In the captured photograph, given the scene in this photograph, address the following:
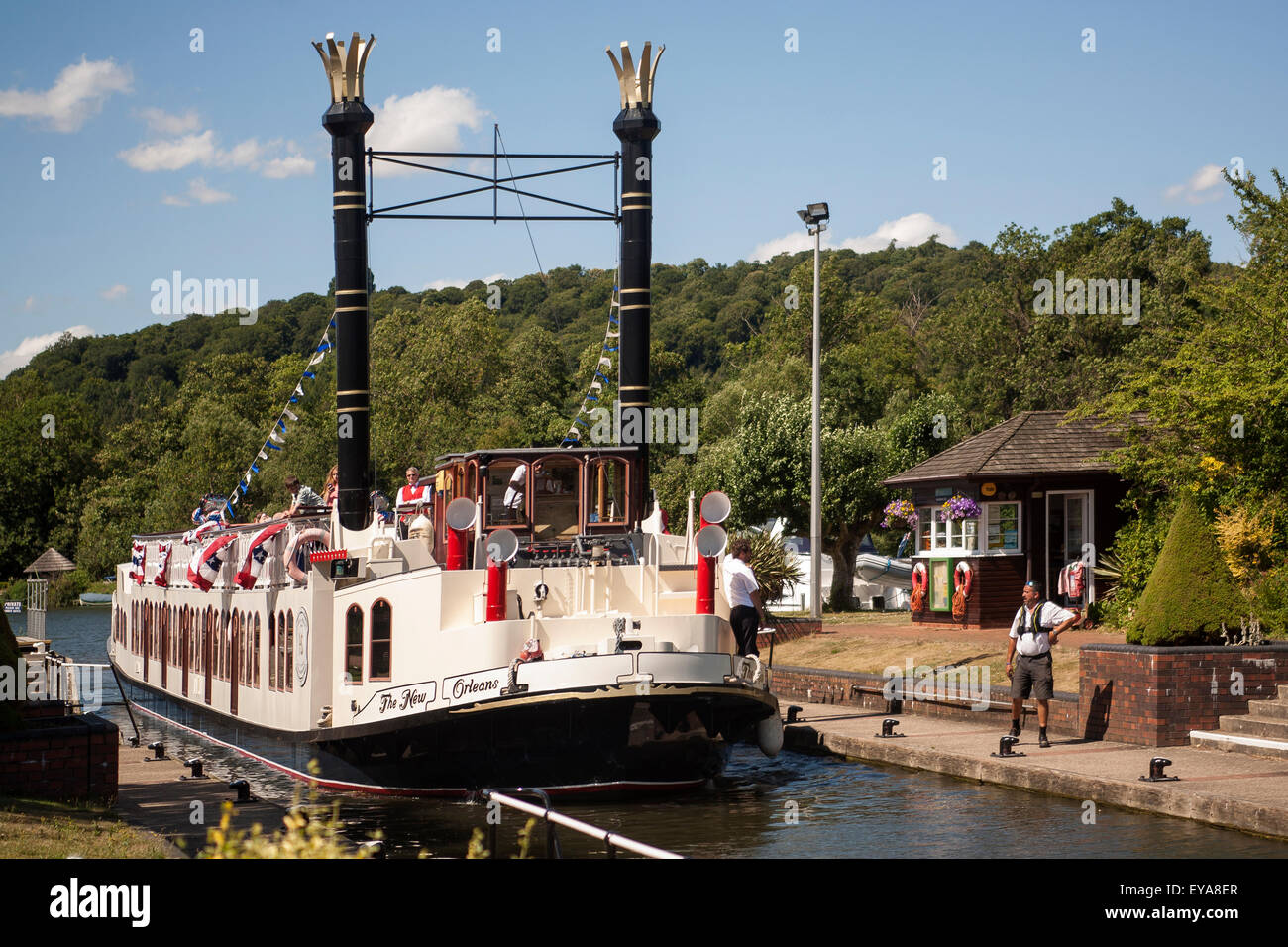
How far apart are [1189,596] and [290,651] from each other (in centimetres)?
1251

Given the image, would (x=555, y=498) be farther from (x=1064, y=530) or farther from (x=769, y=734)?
(x=1064, y=530)

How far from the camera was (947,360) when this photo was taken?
64000 millimetres

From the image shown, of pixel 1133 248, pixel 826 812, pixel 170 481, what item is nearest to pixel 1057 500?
pixel 826 812

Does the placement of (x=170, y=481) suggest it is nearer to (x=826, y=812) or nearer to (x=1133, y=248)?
(x=1133, y=248)

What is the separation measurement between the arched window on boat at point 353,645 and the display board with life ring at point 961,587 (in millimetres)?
15216

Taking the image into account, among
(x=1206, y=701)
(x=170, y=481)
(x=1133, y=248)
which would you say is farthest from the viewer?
(x=170, y=481)

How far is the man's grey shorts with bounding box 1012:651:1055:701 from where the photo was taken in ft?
57.5

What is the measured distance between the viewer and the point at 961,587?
2938cm

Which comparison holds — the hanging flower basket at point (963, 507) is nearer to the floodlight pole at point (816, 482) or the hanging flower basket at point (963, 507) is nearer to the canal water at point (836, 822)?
the floodlight pole at point (816, 482)

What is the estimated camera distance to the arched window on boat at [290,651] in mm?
20273

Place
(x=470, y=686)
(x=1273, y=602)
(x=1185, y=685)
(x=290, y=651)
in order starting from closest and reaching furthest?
(x=470, y=686) < (x=1185, y=685) < (x=1273, y=602) < (x=290, y=651)

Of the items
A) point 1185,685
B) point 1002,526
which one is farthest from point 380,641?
point 1002,526

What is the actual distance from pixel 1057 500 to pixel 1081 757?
13777 millimetres

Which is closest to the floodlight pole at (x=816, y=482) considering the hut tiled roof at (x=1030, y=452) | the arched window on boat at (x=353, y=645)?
the hut tiled roof at (x=1030, y=452)
